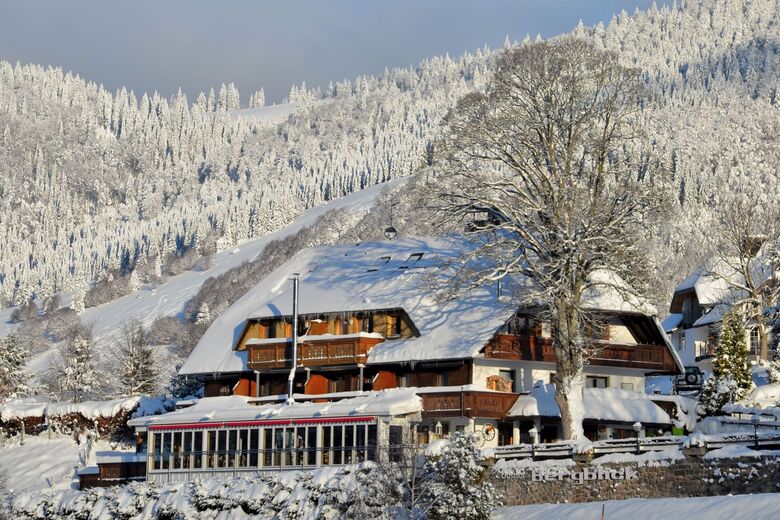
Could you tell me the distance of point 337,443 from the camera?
56.3 m

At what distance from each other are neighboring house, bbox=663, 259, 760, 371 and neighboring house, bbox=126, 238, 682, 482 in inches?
1146

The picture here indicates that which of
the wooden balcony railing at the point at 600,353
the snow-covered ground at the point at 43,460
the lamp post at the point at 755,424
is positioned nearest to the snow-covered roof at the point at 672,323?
the wooden balcony railing at the point at 600,353

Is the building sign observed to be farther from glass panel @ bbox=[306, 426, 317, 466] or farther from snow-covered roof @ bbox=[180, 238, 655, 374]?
glass panel @ bbox=[306, 426, 317, 466]

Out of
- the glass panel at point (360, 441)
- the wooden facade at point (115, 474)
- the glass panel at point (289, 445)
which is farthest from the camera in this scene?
the wooden facade at point (115, 474)

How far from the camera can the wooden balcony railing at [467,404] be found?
57.7m

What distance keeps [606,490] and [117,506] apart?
21710 mm

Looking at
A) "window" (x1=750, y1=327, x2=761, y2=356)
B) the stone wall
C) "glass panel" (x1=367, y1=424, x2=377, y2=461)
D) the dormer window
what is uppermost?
the dormer window

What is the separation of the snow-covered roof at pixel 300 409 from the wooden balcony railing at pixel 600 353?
4634mm

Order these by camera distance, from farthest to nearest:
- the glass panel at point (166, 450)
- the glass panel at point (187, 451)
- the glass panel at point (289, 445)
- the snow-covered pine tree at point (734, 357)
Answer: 1. the glass panel at point (166, 450)
2. the glass panel at point (187, 451)
3. the snow-covered pine tree at point (734, 357)
4. the glass panel at point (289, 445)

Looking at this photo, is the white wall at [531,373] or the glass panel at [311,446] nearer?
the glass panel at [311,446]

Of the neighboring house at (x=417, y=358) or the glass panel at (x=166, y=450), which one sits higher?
the neighboring house at (x=417, y=358)

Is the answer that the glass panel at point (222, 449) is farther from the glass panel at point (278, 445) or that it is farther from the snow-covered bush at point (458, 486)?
the snow-covered bush at point (458, 486)

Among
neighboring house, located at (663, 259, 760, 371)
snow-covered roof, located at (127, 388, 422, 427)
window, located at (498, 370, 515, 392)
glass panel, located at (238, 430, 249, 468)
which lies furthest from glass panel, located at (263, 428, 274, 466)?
neighboring house, located at (663, 259, 760, 371)

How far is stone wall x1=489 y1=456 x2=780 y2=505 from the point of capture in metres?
39.2
